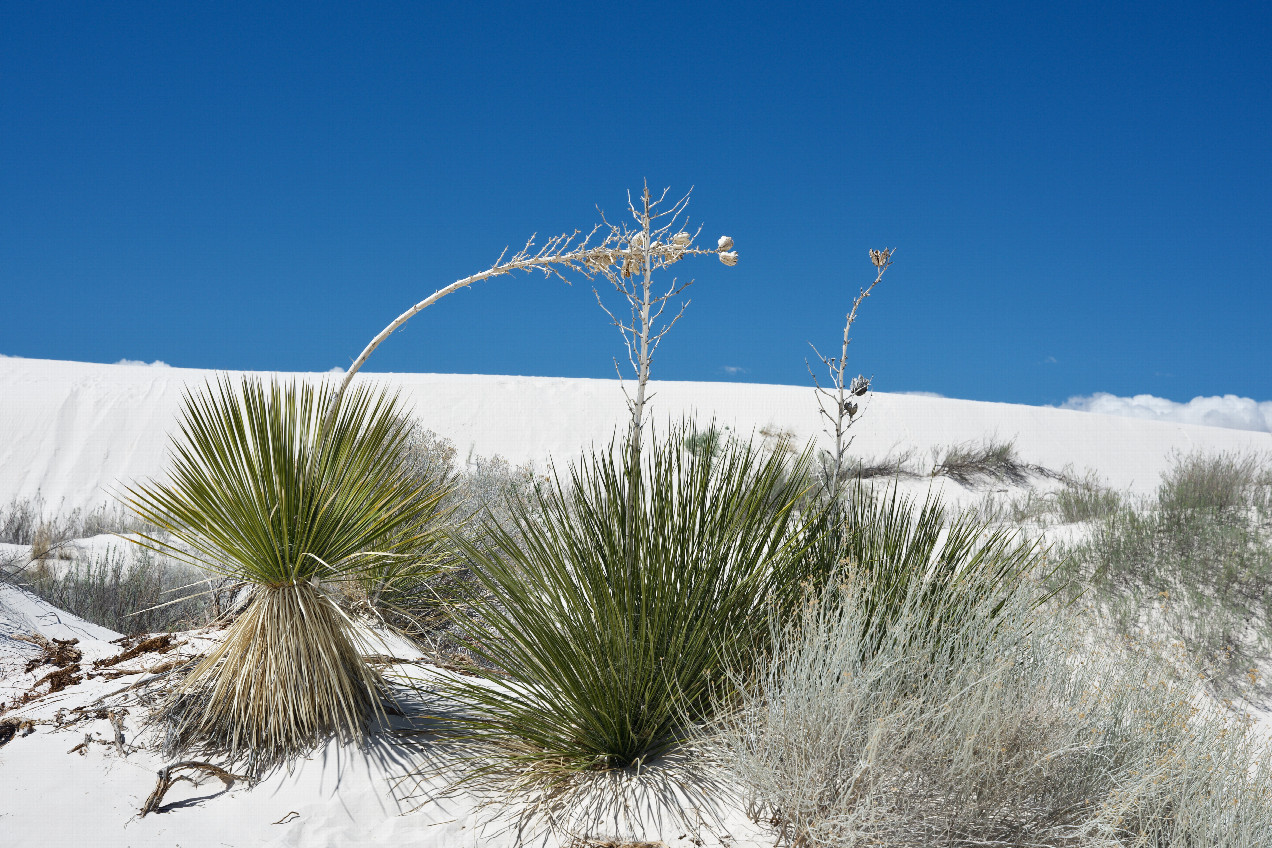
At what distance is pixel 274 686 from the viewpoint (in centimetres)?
387

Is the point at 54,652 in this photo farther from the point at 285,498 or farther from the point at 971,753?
the point at 971,753

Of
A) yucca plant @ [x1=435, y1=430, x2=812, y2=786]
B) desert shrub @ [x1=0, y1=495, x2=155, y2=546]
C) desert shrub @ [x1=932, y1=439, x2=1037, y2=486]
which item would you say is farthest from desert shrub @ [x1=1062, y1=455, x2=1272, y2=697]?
desert shrub @ [x1=0, y1=495, x2=155, y2=546]

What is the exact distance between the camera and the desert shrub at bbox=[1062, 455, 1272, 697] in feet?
23.1

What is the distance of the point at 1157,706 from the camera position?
336 centimetres

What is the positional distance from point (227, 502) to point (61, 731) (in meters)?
1.58

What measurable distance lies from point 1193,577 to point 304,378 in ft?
30.5

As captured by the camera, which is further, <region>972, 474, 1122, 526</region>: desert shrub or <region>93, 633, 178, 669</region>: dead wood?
<region>972, 474, 1122, 526</region>: desert shrub

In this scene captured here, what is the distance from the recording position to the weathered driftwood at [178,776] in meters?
3.54

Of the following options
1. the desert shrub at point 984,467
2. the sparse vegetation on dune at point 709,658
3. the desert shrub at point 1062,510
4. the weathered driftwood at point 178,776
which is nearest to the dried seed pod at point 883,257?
the sparse vegetation on dune at point 709,658

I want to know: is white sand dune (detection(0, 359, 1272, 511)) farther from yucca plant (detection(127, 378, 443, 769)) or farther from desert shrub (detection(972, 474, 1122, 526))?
yucca plant (detection(127, 378, 443, 769))

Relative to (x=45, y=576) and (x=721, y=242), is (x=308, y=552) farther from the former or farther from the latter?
(x=45, y=576)

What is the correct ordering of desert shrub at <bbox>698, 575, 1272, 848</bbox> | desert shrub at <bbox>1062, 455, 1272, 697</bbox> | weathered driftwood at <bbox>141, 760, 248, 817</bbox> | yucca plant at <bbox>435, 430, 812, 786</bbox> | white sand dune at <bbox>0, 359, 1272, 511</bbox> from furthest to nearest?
white sand dune at <bbox>0, 359, 1272, 511</bbox>
desert shrub at <bbox>1062, 455, 1272, 697</bbox>
weathered driftwood at <bbox>141, 760, 248, 817</bbox>
yucca plant at <bbox>435, 430, 812, 786</bbox>
desert shrub at <bbox>698, 575, 1272, 848</bbox>

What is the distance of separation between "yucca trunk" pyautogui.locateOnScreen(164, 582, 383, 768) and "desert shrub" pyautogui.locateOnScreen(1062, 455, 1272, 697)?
5.95 m

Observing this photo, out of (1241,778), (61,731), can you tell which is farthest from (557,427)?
(1241,778)
